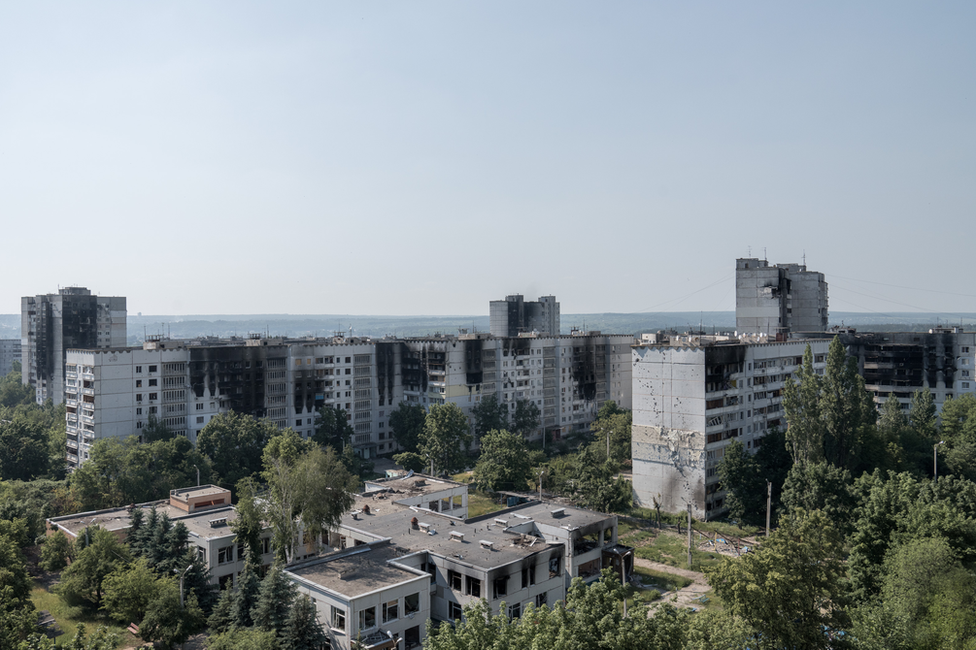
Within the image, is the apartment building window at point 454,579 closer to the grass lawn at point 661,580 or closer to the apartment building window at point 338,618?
the apartment building window at point 338,618

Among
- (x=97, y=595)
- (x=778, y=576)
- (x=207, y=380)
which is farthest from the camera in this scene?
(x=207, y=380)

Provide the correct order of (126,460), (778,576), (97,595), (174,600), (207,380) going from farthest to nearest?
(207,380) < (126,460) < (97,595) < (174,600) < (778,576)

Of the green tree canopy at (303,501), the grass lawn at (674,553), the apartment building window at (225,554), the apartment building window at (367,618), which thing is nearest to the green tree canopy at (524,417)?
A: the grass lawn at (674,553)

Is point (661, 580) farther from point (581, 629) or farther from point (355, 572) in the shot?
point (581, 629)

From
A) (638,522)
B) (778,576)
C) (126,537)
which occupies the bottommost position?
(638,522)

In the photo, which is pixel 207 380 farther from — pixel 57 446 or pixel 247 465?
pixel 57 446

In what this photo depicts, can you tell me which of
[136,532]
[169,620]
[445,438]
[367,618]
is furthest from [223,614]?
[445,438]

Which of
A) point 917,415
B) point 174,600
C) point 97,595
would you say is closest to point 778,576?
point 174,600

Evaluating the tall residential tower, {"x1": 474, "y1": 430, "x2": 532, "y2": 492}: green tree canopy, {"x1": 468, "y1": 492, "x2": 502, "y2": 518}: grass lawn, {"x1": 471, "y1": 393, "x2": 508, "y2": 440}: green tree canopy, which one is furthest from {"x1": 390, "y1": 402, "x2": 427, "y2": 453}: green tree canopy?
the tall residential tower
